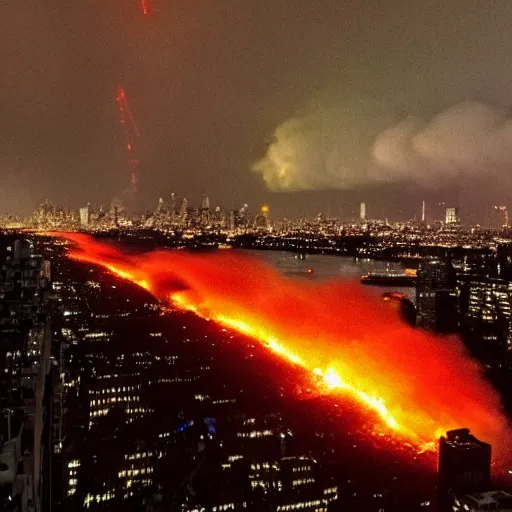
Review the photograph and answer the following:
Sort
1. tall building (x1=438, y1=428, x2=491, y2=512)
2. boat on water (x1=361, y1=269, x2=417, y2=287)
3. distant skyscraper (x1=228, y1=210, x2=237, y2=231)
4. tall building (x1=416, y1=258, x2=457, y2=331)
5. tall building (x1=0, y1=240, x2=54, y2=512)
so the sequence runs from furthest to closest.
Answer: distant skyscraper (x1=228, y1=210, x2=237, y2=231), boat on water (x1=361, y1=269, x2=417, y2=287), tall building (x1=416, y1=258, x2=457, y2=331), tall building (x1=438, y1=428, x2=491, y2=512), tall building (x1=0, y1=240, x2=54, y2=512)

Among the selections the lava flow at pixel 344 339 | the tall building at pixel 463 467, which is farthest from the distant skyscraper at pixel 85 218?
the tall building at pixel 463 467

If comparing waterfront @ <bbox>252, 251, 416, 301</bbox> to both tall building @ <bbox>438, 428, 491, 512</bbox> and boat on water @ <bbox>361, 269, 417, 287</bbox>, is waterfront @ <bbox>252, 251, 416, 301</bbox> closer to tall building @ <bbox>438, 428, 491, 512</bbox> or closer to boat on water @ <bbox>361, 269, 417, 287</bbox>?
boat on water @ <bbox>361, 269, 417, 287</bbox>

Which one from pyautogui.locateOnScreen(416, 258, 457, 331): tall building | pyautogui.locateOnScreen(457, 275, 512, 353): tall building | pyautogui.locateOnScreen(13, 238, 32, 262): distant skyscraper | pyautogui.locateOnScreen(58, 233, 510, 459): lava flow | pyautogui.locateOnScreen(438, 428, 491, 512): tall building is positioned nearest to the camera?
pyautogui.locateOnScreen(438, 428, 491, 512): tall building

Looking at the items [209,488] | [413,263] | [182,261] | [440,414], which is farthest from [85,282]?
[413,263]

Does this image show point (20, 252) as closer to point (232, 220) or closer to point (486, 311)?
point (486, 311)

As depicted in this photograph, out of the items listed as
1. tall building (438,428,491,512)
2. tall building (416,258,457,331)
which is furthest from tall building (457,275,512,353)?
tall building (438,428,491,512)

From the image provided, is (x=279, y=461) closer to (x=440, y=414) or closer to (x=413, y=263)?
(x=440, y=414)
